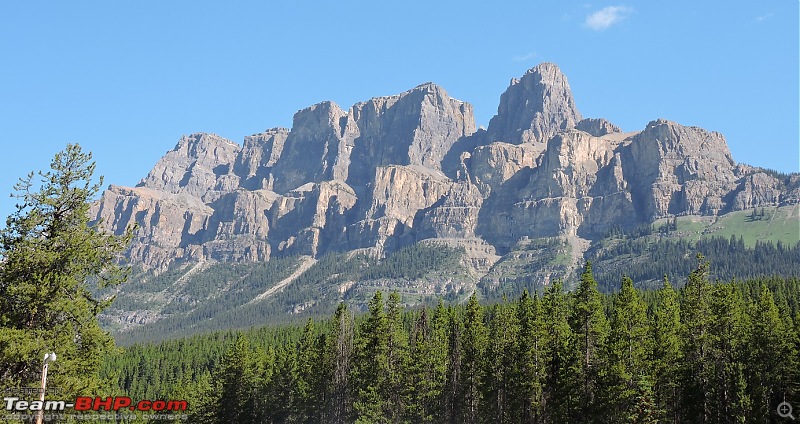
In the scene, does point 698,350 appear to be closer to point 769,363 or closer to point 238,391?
point 769,363

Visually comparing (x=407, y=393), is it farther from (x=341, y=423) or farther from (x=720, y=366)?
(x=720, y=366)

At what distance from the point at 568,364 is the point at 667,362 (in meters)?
8.97

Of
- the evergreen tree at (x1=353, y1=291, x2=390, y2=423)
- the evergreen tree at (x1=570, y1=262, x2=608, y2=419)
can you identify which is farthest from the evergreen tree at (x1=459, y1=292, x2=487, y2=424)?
the evergreen tree at (x1=570, y1=262, x2=608, y2=419)

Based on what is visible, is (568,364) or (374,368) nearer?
(568,364)

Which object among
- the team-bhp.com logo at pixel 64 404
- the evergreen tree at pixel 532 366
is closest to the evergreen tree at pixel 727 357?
the evergreen tree at pixel 532 366

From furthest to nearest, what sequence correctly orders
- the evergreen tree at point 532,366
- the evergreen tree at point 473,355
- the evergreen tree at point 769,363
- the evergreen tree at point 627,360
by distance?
the evergreen tree at point 473,355 → the evergreen tree at point 532,366 → the evergreen tree at point 769,363 → the evergreen tree at point 627,360

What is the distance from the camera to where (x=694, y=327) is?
63.1 metres

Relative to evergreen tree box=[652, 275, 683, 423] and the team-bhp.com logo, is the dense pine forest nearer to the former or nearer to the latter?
evergreen tree box=[652, 275, 683, 423]

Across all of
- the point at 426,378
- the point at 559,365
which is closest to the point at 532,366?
the point at 559,365

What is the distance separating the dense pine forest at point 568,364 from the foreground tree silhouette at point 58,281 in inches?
1535

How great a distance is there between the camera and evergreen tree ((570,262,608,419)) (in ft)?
197

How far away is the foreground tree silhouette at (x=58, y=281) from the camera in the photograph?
30.6 metres

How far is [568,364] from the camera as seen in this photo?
205 ft

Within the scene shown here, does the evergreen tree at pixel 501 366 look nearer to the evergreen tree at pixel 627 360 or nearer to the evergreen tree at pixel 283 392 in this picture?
the evergreen tree at pixel 627 360
